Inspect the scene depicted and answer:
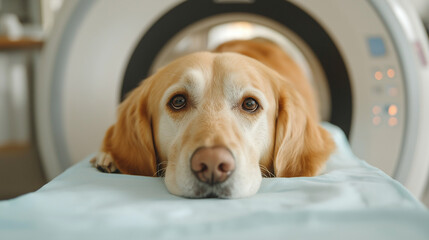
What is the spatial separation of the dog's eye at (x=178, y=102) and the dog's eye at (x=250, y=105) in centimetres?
19

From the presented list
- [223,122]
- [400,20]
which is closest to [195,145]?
[223,122]

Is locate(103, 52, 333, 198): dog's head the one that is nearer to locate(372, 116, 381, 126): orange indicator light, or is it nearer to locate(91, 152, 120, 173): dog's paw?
locate(91, 152, 120, 173): dog's paw

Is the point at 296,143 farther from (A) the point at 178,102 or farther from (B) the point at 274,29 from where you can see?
(B) the point at 274,29

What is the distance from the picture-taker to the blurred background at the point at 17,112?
238 centimetres

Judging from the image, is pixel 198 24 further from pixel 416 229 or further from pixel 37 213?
pixel 416 229

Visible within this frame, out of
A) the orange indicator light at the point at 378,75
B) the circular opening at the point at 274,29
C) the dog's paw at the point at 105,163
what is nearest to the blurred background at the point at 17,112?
the circular opening at the point at 274,29

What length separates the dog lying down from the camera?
3.49ft

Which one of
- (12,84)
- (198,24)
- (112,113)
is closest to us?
(112,113)

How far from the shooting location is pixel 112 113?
179cm

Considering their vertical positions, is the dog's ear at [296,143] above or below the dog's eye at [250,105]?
below

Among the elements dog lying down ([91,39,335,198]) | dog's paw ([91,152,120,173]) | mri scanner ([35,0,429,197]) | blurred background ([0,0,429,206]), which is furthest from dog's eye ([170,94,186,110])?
blurred background ([0,0,429,206])

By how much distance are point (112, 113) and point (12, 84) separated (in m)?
1.22

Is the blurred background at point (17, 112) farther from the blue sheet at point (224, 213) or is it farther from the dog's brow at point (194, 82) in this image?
the blue sheet at point (224, 213)

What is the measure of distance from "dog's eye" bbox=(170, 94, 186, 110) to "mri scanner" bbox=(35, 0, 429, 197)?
0.69 metres
